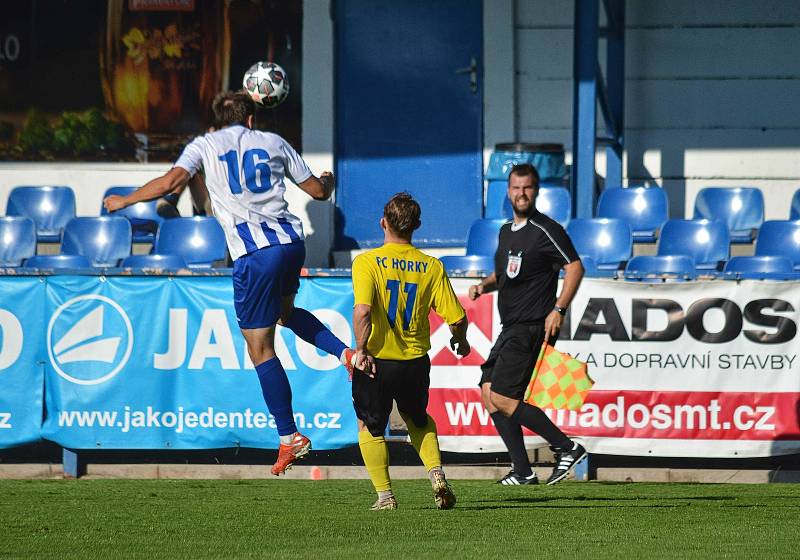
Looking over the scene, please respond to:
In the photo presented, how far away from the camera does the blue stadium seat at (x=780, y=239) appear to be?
13469mm

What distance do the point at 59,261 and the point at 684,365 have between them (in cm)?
629

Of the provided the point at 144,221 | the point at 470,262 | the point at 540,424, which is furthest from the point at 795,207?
the point at 144,221

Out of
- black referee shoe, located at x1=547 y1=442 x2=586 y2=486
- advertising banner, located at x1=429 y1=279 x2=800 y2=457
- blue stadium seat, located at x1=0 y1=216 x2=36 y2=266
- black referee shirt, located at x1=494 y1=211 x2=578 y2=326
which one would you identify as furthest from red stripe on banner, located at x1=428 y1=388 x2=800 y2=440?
blue stadium seat, located at x1=0 y1=216 x2=36 y2=266

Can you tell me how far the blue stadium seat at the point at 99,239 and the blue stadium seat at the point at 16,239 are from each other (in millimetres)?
342

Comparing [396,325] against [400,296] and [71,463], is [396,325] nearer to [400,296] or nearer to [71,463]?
[400,296]

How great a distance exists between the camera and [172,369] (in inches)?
410

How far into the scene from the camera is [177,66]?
16781mm

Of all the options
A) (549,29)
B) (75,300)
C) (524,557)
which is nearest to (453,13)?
(549,29)

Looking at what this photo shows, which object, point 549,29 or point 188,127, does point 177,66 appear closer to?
point 188,127

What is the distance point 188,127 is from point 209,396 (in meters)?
7.03

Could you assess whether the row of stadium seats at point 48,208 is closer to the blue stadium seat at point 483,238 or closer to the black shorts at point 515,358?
the blue stadium seat at point 483,238

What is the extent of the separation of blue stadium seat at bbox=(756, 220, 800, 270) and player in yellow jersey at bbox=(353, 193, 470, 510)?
6875mm

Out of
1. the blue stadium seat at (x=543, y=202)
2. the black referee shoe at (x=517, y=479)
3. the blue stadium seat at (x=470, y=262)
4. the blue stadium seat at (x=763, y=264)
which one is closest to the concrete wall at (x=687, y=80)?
the blue stadium seat at (x=543, y=202)

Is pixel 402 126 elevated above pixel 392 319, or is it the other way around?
pixel 402 126
